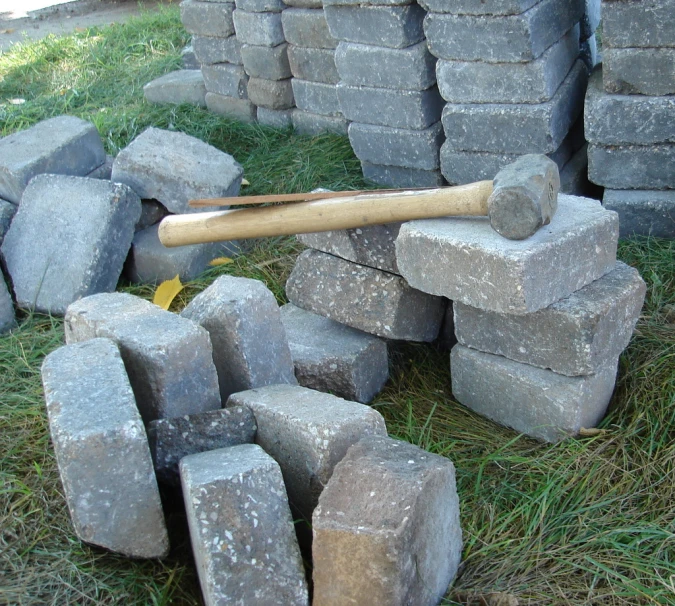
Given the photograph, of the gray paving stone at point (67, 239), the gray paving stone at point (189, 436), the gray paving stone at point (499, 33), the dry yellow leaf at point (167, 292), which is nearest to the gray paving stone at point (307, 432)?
the gray paving stone at point (189, 436)

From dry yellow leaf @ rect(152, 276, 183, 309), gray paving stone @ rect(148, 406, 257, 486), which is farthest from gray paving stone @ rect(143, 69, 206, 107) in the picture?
gray paving stone @ rect(148, 406, 257, 486)

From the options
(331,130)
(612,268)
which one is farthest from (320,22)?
(612,268)

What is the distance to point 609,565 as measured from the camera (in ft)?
8.14

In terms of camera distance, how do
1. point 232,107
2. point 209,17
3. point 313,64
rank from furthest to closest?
point 232,107 → point 209,17 → point 313,64

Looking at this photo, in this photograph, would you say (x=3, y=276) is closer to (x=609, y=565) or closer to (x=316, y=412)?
(x=316, y=412)

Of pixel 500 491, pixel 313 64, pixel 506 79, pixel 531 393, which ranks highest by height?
pixel 506 79

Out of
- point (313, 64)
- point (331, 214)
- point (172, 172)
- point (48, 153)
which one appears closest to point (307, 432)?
point (331, 214)

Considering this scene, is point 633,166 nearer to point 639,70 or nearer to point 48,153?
point 639,70

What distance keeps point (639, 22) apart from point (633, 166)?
67 centimetres

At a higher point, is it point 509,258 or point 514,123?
point 509,258

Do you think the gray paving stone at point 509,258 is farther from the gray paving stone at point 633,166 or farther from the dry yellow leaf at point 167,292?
the dry yellow leaf at point 167,292

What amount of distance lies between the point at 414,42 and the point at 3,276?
2399 millimetres

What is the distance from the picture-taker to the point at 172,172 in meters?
4.38

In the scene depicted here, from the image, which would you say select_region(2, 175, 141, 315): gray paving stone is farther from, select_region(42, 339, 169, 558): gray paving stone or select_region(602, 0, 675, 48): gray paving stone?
select_region(602, 0, 675, 48): gray paving stone
